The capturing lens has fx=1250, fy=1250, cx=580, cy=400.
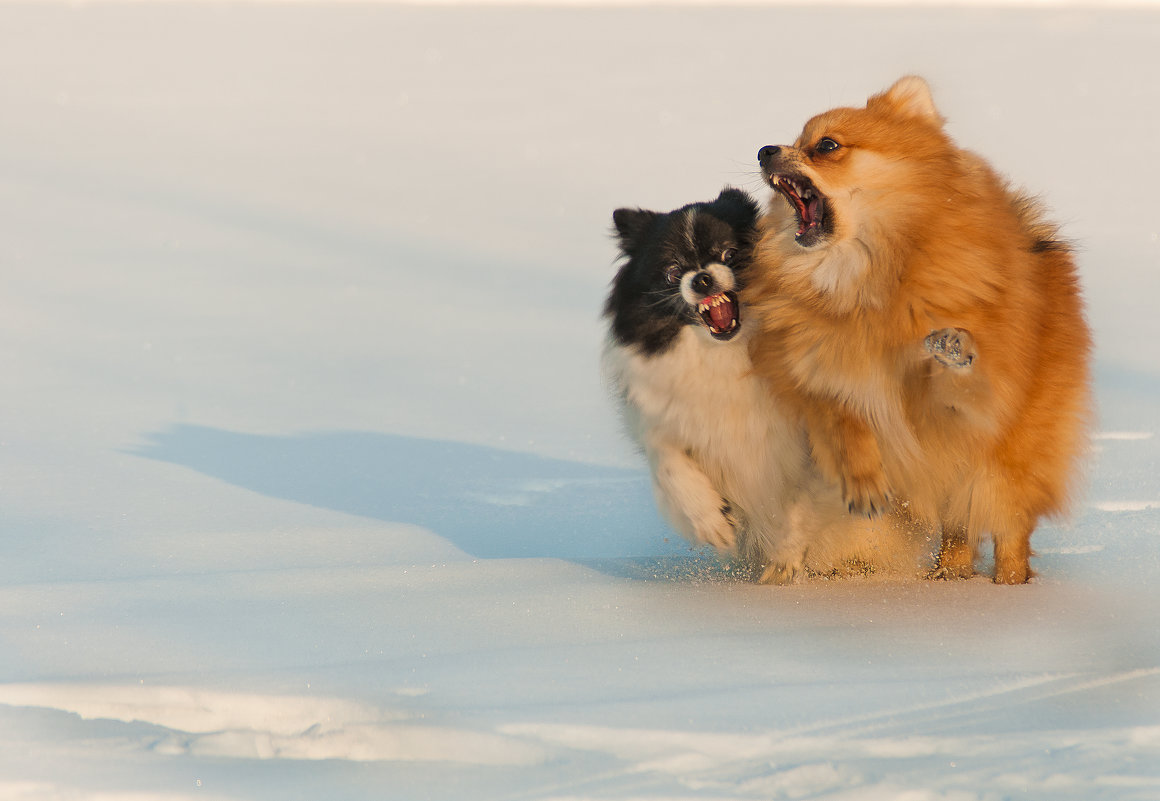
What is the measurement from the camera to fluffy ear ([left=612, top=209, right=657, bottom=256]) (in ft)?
14.8

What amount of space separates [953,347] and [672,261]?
1066 mm

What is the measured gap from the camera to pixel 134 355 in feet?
26.9

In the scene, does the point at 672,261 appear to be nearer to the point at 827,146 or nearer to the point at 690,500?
the point at 827,146

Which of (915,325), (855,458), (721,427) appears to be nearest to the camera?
(915,325)

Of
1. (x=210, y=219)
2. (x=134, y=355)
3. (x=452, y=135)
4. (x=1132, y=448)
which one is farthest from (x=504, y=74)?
(x=1132, y=448)

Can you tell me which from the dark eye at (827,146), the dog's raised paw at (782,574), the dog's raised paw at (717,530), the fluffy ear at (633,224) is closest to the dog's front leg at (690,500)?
the dog's raised paw at (717,530)

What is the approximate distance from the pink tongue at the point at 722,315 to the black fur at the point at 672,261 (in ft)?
0.21

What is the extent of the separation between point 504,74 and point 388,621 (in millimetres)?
12165

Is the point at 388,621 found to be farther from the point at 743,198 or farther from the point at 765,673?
the point at 743,198

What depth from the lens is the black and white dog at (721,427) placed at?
4.07m

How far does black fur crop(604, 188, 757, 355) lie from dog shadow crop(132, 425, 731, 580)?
33.1 inches

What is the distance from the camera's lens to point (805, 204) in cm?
386

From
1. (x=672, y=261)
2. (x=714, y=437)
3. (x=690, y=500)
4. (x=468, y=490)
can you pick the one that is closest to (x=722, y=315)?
(x=672, y=261)

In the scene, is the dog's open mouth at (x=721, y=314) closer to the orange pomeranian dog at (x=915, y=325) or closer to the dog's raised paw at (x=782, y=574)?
the orange pomeranian dog at (x=915, y=325)
